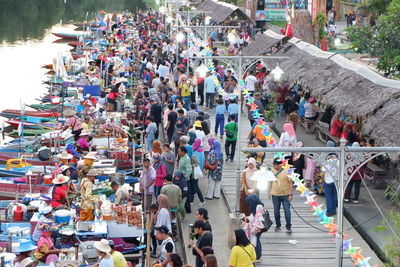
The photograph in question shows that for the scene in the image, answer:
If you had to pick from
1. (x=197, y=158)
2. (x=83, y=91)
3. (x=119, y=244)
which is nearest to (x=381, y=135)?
(x=197, y=158)

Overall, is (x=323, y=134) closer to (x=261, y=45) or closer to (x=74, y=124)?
A: (x=74, y=124)

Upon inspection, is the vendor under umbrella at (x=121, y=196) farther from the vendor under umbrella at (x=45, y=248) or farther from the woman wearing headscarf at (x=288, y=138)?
the woman wearing headscarf at (x=288, y=138)

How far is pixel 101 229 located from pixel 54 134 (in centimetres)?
887

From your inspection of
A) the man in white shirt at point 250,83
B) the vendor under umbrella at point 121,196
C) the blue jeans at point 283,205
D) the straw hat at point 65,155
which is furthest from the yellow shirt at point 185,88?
the blue jeans at point 283,205

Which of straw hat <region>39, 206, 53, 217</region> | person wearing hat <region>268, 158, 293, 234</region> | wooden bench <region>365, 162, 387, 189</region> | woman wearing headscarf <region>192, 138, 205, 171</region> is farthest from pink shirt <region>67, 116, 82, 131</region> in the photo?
person wearing hat <region>268, 158, 293, 234</region>

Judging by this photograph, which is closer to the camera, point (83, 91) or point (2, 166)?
point (2, 166)

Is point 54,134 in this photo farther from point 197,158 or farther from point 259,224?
point 259,224

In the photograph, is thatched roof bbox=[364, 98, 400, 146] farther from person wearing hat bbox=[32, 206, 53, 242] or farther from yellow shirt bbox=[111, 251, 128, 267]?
person wearing hat bbox=[32, 206, 53, 242]

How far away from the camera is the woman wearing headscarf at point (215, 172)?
60.6 feet

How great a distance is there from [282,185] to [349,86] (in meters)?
6.66

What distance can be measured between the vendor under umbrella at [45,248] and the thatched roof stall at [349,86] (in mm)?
7428

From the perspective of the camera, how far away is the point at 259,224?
14.7 meters

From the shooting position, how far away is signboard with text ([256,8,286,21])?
186 ft

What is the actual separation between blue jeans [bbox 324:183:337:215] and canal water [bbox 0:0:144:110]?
51.0 feet
